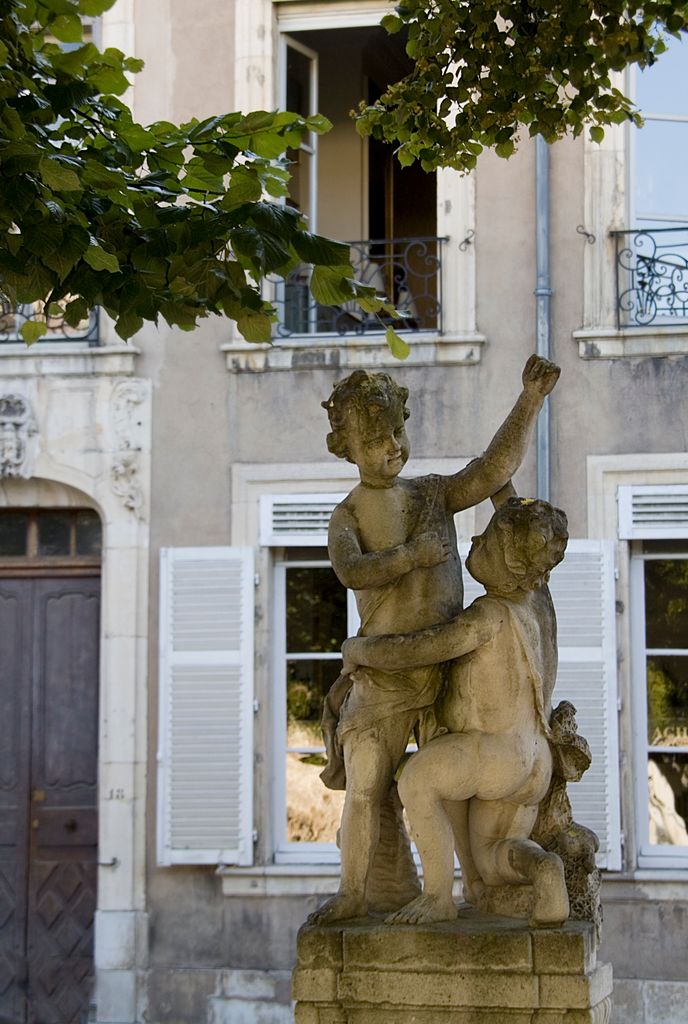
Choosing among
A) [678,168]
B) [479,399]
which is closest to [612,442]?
[479,399]

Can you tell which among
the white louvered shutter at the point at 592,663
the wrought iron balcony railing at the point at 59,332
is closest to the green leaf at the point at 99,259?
the white louvered shutter at the point at 592,663

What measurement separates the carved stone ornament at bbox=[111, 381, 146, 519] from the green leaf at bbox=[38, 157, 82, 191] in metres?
5.82

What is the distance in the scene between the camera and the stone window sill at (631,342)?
34.7 feet

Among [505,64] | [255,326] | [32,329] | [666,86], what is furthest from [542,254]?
[255,326]

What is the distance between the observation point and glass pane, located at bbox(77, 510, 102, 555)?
37.1ft

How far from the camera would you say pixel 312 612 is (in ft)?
35.8

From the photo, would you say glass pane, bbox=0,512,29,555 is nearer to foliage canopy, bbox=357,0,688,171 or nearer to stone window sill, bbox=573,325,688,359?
stone window sill, bbox=573,325,688,359

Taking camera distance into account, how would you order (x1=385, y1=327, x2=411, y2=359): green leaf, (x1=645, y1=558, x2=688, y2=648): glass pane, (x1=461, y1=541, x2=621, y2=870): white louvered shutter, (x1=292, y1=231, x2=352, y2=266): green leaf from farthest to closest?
(x1=645, y1=558, x2=688, y2=648): glass pane
(x1=461, y1=541, x2=621, y2=870): white louvered shutter
(x1=385, y1=327, x2=411, y2=359): green leaf
(x1=292, y1=231, x2=352, y2=266): green leaf

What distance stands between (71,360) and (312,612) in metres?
2.02

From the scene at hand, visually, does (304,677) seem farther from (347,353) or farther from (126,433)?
(347,353)

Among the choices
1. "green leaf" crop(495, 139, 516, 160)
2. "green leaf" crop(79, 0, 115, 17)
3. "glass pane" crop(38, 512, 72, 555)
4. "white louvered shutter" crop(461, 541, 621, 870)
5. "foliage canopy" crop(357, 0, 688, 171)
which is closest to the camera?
"green leaf" crop(79, 0, 115, 17)

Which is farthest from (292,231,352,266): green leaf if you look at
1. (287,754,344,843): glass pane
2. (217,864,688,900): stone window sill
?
(287,754,344,843): glass pane

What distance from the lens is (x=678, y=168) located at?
1120 centimetres

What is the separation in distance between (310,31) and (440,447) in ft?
9.21
